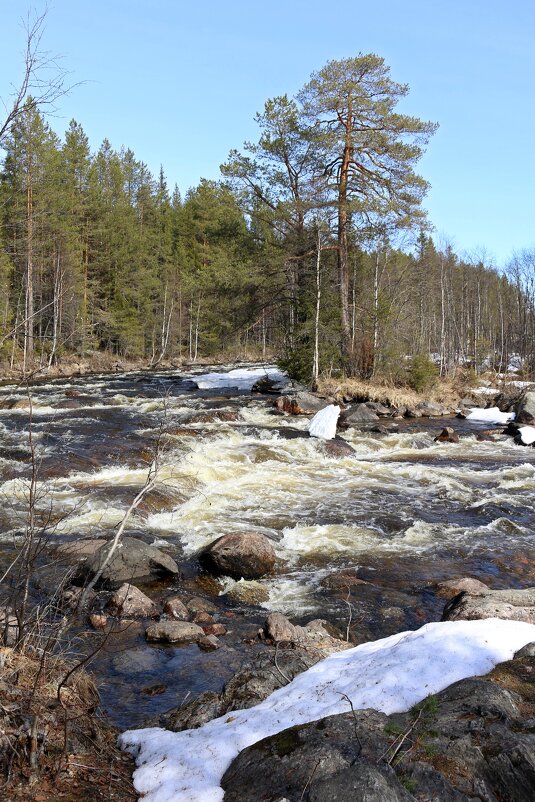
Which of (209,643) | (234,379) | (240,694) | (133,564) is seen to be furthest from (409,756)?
(234,379)

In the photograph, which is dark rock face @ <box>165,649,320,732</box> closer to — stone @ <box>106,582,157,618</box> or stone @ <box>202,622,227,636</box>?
stone @ <box>202,622,227,636</box>

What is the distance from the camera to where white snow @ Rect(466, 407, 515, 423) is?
19609 mm

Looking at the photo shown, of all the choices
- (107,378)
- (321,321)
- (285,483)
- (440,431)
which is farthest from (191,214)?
(285,483)

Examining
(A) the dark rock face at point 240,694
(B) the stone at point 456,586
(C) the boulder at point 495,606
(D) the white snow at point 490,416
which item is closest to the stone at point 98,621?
(A) the dark rock face at point 240,694

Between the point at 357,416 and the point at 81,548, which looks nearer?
the point at 81,548

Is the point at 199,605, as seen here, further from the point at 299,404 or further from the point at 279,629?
the point at 299,404

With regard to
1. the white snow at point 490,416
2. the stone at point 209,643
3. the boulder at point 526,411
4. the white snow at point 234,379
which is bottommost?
the stone at point 209,643

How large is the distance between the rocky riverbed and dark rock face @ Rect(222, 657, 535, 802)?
1.00m

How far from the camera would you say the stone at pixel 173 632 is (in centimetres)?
564

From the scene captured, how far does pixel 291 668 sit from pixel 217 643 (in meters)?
1.47

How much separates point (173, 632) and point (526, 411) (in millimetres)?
15910

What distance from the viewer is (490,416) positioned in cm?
2022

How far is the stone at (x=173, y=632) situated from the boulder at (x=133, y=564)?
47.6 inches

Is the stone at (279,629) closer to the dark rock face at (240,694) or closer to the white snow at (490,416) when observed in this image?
the dark rock face at (240,694)
